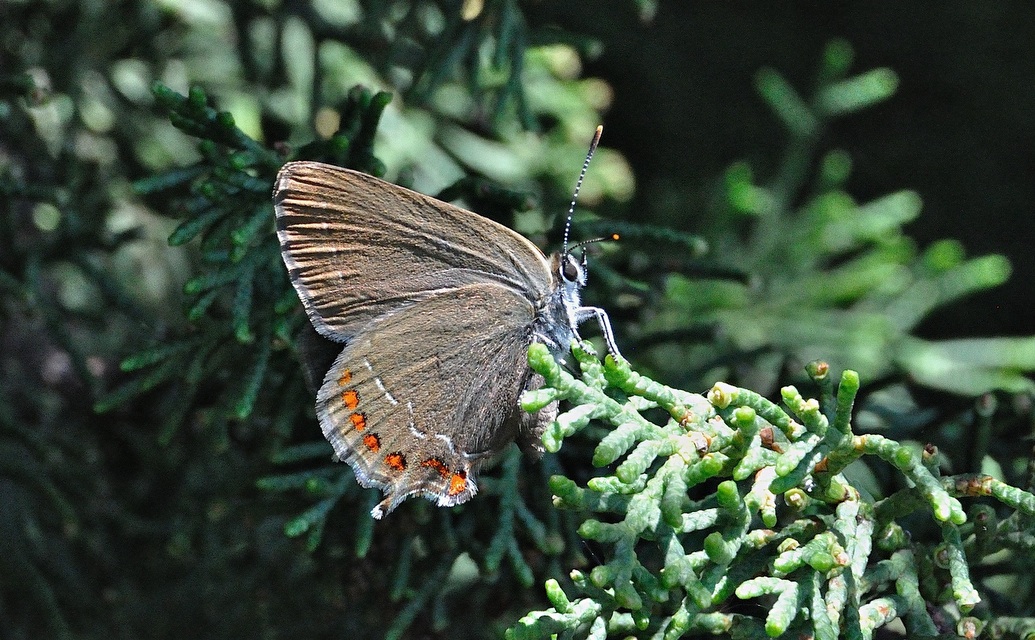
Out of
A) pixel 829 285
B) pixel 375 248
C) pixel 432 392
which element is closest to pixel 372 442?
pixel 432 392

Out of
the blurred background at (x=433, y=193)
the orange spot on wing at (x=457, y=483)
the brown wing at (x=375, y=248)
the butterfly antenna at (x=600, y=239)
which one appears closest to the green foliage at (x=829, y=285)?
the blurred background at (x=433, y=193)

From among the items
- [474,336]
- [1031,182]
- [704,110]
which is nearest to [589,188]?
[704,110]

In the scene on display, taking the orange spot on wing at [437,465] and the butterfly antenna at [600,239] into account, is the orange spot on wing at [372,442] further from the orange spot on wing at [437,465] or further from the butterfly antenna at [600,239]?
the butterfly antenna at [600,239]

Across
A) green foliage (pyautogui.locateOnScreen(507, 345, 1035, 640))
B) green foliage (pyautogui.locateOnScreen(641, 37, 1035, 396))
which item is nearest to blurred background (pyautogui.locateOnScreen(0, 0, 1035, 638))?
green foliage (pyautogui.locateOnScreen(641, 37, 1035, 396))

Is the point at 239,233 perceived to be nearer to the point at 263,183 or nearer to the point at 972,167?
the point at 263,183

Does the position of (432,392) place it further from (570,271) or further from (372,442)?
(570,271)
